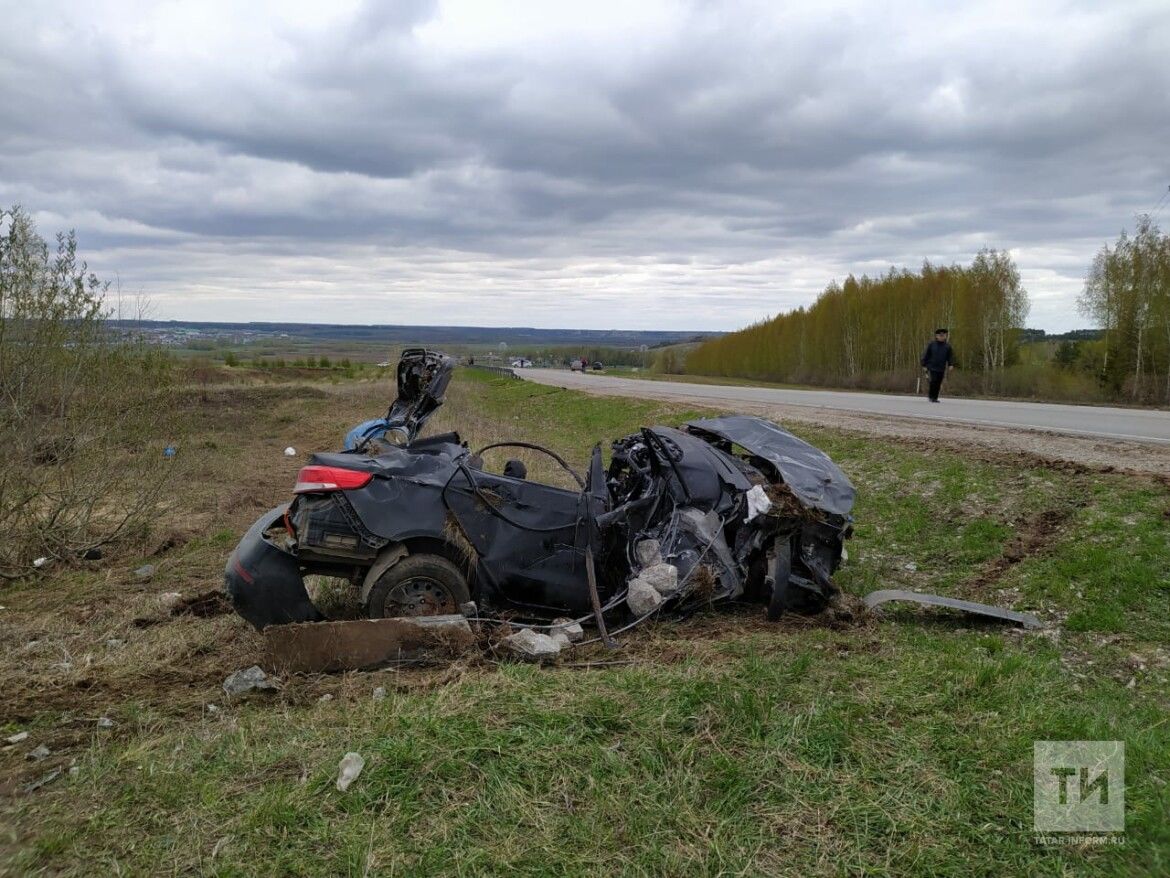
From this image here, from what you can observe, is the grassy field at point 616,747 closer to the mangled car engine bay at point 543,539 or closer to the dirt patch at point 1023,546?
the mangled car engine bay at point 543,539

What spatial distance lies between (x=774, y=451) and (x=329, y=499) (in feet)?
10.3

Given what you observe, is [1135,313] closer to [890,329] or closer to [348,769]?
[890,329]

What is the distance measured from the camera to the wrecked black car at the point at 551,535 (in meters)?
4.82

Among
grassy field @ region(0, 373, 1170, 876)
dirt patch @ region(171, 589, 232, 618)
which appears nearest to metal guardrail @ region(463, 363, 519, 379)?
dirt patch @ region(171, 589, 232, 618)

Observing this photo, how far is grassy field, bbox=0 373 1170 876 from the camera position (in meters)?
2.79

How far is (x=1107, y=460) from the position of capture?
914cm

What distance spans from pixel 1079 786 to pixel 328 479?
398 centimetres

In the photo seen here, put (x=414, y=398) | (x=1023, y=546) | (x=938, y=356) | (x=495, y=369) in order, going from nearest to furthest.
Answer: (x=414, y=398) → (x=1023, y=546) → (x=938, y=356) → (x=495, y=369)

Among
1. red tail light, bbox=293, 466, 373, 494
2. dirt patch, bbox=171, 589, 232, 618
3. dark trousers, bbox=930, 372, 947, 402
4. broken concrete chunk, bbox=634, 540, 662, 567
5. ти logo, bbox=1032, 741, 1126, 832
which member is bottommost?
dirt patch, bbox=171, 589, 232, 618

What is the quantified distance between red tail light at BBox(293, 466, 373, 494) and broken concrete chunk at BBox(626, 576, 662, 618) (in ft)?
5.99

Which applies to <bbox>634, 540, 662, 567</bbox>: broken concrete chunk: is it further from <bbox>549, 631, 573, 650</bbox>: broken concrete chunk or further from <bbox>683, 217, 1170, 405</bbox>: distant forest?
<bbox>683, 217, 1170, 405</bbox>: distant forest

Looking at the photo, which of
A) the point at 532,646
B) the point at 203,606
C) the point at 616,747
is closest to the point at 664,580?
the point at 532,646

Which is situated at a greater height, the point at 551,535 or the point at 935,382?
the point at 935,382

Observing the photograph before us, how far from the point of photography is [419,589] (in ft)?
16.0
